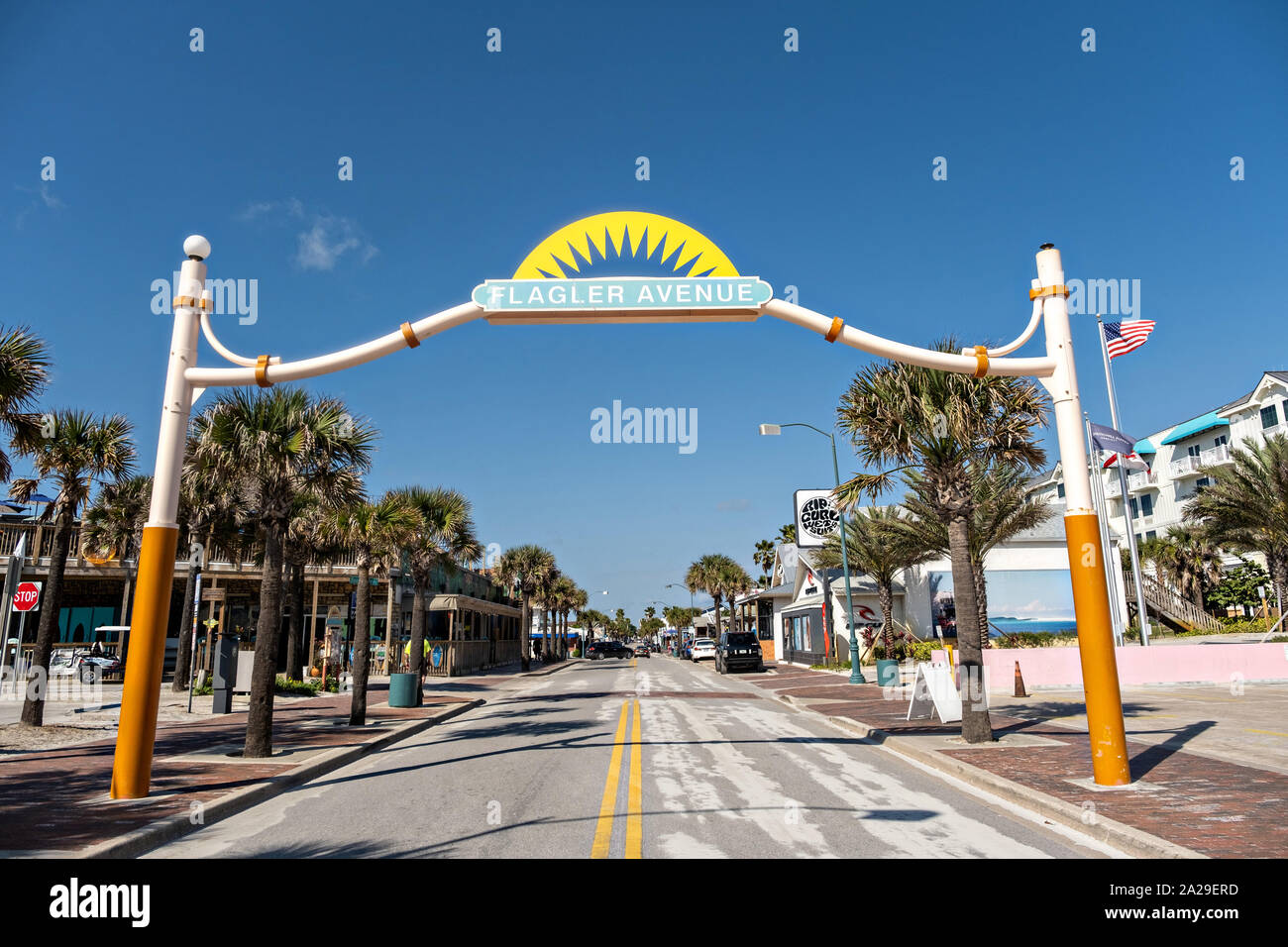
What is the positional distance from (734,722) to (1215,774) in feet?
30.1

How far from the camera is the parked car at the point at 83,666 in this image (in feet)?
82.9

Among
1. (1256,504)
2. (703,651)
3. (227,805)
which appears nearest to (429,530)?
(227,805)

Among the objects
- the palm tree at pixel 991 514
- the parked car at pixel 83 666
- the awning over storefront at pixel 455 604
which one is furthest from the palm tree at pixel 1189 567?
the parked car at pixel 83 666

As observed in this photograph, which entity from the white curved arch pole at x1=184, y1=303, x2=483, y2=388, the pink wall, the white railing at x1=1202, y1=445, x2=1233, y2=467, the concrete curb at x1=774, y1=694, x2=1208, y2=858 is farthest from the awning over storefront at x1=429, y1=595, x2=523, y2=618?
the white railing at x1=1202, y1=445, x2=1233, y2=467

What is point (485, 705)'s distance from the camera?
21.9 metres

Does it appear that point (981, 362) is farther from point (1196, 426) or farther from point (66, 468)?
point (1196, 426)

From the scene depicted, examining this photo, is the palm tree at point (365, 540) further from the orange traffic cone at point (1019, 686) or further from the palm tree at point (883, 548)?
the palm tree at point (883, 548)

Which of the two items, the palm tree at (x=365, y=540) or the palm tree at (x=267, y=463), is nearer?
the palm tree at (x=267, y=463)

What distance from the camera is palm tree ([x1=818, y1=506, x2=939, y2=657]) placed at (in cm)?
3147

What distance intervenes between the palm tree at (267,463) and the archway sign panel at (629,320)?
8.71 ft

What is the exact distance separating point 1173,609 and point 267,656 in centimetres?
4362

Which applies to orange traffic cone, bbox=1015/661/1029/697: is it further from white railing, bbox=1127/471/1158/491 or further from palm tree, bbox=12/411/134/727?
white railing, bbox=1127/471/1158/491

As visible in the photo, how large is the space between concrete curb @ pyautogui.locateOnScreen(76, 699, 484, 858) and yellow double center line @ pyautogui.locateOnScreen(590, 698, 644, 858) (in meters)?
3.77
